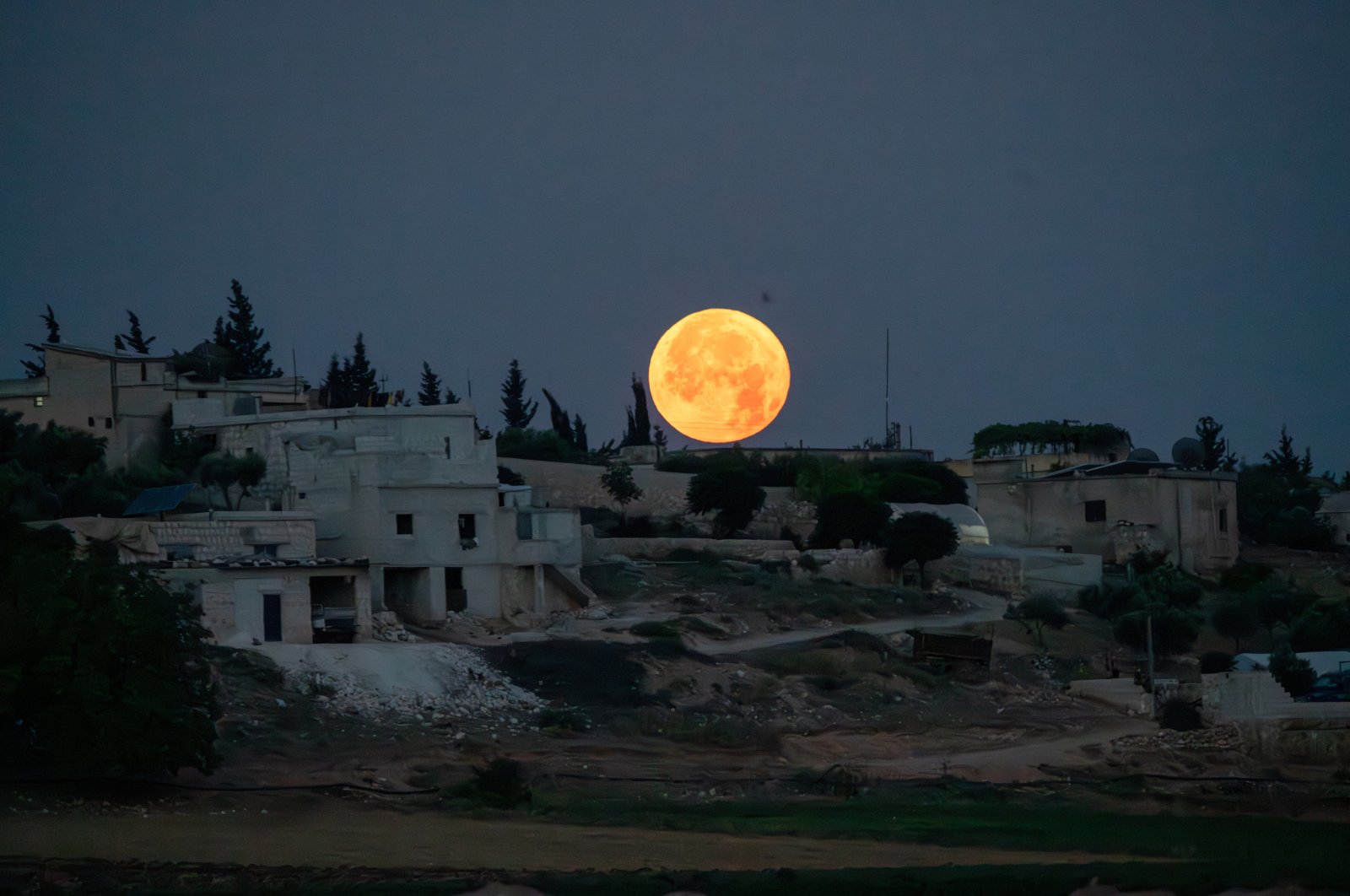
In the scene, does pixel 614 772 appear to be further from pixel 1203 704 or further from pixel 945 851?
pixel 1203 704

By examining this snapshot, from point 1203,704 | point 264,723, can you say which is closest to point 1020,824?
point 1203,704

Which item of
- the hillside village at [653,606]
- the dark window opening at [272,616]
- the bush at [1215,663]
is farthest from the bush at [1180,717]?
the dark window opening at [272,616]

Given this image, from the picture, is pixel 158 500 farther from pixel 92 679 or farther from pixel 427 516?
pixel 92 679

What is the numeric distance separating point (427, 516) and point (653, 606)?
6.61m

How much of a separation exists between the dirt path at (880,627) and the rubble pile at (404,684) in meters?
6.00

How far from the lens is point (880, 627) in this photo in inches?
1599

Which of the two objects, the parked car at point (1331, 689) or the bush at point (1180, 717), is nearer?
the parked car at point (1331, 689)

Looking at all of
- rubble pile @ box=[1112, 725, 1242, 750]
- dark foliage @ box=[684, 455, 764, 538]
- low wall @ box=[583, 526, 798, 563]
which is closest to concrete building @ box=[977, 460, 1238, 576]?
dark foliage @ box=[684, 455, 764, 538]

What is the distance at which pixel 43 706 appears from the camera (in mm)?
21891

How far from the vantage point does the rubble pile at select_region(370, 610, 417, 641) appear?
33.8 meters

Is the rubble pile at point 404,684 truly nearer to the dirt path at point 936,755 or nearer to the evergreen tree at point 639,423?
the dirt path at point 936,755

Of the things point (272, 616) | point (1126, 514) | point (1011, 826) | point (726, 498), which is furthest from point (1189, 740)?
point (726, 498)

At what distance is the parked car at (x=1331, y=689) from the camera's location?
30188mm

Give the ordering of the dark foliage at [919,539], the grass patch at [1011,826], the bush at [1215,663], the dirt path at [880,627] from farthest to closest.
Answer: the dark foliage at [919,539] < the bush at [1215,663] < the dirt path at [880,627] < the grass patch at [1011,826]
